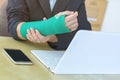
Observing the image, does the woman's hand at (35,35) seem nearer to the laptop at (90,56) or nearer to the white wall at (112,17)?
the laptop at (90,56)

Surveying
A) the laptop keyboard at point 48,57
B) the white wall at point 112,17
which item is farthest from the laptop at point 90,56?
the white wall at point 112,17

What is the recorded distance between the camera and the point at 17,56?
31.0 inches

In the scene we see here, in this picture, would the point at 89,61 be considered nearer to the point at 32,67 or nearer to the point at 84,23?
the point at 32,67

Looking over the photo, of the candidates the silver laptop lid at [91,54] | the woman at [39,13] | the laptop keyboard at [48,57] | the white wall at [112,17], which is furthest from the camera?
the white wall at [112,17]

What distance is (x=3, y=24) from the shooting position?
136cm

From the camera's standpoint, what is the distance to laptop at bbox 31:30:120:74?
651 mm

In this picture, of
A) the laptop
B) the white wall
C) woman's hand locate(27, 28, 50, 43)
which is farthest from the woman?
the white wall

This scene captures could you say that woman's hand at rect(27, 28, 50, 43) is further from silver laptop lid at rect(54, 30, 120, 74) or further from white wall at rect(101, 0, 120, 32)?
white wall at rect(101, 0, 120, 32)

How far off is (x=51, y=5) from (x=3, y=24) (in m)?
0.36

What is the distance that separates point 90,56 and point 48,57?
164 millimetres

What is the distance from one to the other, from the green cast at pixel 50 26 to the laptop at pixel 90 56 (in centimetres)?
8

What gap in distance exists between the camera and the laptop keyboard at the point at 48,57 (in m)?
0.76

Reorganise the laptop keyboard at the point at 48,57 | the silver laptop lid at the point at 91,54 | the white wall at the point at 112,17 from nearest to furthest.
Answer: the silver laptop lid at the point at 91,54, the laptop keyboard at the point at 48,57, the white wall at the point at 112,17

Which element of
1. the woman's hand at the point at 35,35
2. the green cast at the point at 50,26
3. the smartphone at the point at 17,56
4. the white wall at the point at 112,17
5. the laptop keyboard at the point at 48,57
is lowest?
the white wall at the point at 112,17
